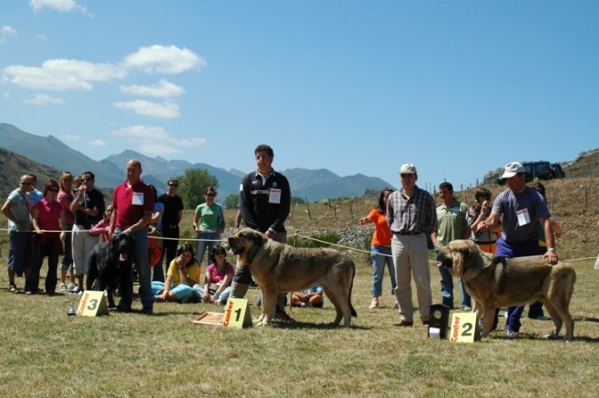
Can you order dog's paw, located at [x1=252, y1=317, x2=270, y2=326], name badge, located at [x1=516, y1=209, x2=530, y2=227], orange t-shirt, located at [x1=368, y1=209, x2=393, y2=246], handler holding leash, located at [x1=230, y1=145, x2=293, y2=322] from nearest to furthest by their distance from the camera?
name badge, located at [x1=516, y1=209, x2=530, y2=227], dog's paw, located at [x1=252, y1=317, x2=270, y2=326], handler holding leash, located at [x1=230, y1=145, x2=293, y2=322], orange t-shirt, located at [x1=368, y1=209, x2=393, y2=246]

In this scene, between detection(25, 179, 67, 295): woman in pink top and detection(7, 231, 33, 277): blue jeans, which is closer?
detection(25, 179, 67, 295): woman in pink top

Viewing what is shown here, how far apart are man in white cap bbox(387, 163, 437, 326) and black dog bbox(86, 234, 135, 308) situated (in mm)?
3925

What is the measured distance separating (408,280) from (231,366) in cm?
366

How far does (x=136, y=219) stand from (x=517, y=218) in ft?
17.8

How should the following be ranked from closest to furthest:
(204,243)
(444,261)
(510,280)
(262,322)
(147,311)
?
1. (510,280)
2. (444,261)
3. (262,322)
4. (147,311)
5. (204,243)

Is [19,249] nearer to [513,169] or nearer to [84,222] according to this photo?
[84,222]

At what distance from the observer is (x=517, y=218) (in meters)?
7.74

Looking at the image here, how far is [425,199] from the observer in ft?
27.8

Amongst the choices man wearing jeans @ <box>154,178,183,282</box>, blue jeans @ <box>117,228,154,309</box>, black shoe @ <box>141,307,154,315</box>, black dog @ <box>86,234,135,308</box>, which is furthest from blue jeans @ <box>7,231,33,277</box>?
black shoe @ <box>141,307,154,315</box>

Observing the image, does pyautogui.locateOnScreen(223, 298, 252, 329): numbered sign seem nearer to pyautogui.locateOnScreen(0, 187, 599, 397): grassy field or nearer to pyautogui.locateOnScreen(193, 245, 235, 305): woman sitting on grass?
pyautogui.locateOnScreen(0, 187, 599, 397): grassy field

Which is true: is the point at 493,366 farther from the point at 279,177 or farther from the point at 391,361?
the point at 279,177

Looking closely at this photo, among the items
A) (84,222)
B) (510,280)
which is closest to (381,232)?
(510,280)

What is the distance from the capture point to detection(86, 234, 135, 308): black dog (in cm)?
907

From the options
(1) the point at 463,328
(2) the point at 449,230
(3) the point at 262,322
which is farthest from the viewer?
(2) the point at 449,230
